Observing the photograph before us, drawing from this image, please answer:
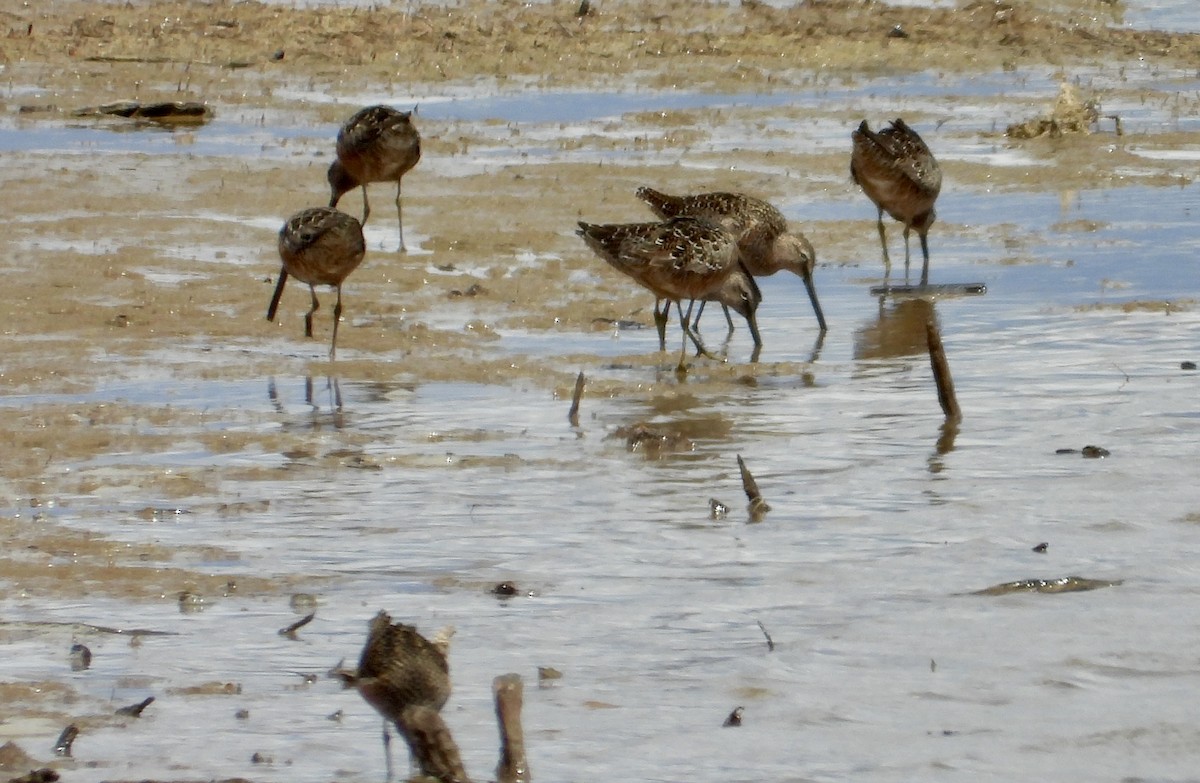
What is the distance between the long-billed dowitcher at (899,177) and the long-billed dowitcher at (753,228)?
3.19 feet

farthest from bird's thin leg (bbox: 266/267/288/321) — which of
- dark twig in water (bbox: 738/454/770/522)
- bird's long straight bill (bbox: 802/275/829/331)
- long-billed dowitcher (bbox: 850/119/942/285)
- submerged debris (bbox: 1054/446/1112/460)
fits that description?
submerged debris (bbox: 1054/446/1112/460)

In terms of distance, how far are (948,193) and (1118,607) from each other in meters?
10.2

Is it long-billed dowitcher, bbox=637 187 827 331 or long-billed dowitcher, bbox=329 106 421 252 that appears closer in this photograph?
long-billed dowitcher, bbox=637 187 827 331

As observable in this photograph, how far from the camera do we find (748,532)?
279 inches

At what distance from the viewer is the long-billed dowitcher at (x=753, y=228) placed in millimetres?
12359

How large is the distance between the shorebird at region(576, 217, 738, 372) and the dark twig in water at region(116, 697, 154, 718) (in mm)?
5518

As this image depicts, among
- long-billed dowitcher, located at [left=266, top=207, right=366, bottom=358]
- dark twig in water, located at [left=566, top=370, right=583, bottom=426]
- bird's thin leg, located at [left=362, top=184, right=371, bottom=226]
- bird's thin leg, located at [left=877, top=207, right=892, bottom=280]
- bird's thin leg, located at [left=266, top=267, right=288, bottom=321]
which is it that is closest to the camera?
dark twig in water, located at [left=566, top=370, right=583, bottom=426]

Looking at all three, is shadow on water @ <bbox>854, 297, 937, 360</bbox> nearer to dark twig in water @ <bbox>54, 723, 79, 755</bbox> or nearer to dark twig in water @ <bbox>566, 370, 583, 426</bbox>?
dark twig in water @ <bbox>566, 370, 583, 426</bbox>

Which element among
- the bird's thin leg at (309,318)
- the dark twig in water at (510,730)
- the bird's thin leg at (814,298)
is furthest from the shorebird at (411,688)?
the bird's thin leg at (814,298)

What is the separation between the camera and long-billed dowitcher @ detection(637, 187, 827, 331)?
40.5 feet

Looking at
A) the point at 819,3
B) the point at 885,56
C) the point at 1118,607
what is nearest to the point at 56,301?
the point at 1118,607

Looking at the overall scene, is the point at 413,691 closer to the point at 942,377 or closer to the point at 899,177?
the point at 942,377

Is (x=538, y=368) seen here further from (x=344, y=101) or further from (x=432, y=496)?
(x=344, y=101)

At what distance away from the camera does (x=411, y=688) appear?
14.3ft
